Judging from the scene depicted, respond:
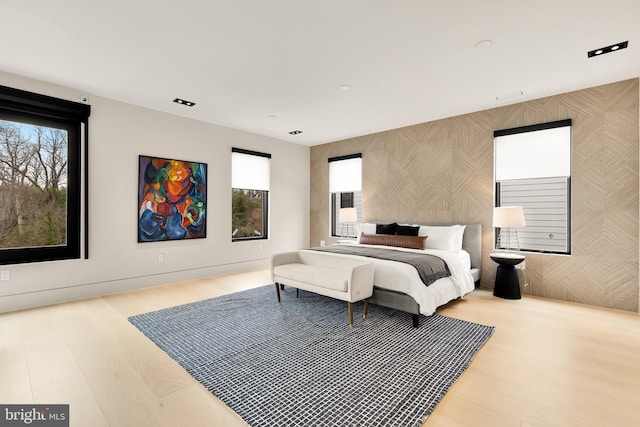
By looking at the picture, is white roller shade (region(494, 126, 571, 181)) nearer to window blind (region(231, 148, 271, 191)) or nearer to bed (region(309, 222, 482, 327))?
bed (region(309, 222, 482, 327))

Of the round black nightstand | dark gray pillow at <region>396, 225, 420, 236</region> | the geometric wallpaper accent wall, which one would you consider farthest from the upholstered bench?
the geometric wallpaper accent wall

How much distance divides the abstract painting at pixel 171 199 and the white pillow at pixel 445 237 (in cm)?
368

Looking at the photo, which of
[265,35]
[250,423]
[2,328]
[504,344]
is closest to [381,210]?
[504,344]

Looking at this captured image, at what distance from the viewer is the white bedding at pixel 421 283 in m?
3.00

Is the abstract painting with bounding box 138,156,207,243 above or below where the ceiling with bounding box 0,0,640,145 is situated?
below

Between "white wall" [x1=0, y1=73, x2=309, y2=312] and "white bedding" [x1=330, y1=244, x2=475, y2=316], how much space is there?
3.03 m

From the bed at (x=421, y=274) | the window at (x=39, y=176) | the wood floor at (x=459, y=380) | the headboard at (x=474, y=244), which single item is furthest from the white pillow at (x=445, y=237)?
the window at (x=39, y=176)

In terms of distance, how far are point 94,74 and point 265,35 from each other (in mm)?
2183

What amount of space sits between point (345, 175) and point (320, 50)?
3.59 m

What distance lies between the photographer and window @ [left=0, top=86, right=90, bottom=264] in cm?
344

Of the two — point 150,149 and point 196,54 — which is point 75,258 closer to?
point 150,149

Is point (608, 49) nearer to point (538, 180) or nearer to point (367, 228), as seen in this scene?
point (538, 180)

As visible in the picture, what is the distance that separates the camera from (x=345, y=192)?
6.43 m

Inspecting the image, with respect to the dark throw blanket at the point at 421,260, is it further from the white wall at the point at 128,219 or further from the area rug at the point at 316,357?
the white wall at the point at 128,219
